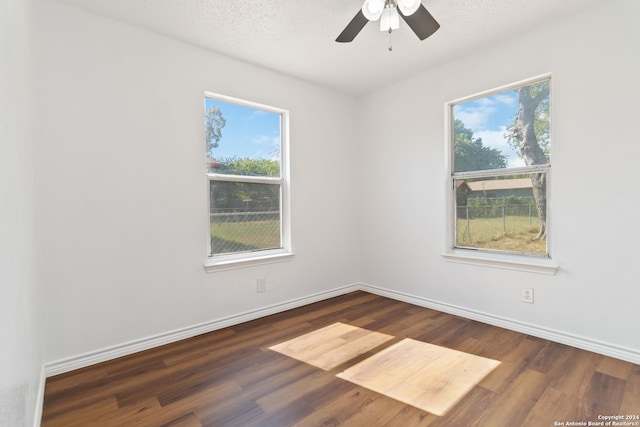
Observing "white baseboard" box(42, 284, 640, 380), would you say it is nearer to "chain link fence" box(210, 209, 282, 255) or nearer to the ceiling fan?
"chain link fence" box(210, 209, 282, 255)

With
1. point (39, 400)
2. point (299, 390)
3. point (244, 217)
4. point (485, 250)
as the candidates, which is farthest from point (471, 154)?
point (39, 400)

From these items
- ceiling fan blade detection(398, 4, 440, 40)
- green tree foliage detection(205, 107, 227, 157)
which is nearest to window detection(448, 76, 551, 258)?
ceiling fan blade detection(398, 4, 440, 40)

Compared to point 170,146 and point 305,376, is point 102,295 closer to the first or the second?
point 170,146

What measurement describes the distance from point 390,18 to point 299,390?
256 centimetres

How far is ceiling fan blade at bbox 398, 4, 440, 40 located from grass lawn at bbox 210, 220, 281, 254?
2278 millimetres

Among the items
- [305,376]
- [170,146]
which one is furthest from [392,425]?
[170,146]

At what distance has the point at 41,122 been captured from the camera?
2123mm

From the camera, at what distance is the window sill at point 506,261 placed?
265 centimetres

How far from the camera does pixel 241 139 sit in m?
3.26

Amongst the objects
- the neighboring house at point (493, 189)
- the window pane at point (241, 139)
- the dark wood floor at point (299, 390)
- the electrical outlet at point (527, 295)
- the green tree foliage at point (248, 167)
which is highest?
the window pane at point (241, 139)

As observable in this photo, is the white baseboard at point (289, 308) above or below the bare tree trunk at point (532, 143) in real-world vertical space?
below

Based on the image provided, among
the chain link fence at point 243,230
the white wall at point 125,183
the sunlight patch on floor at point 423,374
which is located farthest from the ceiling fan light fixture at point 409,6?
the sunlight patch on floor at point 423,374

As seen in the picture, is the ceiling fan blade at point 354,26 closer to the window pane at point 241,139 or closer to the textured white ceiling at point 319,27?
the textured white ceiling at point 319,27

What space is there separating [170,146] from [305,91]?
5.66 ft
